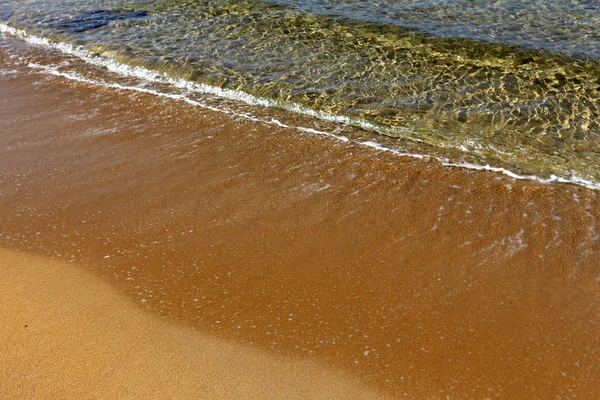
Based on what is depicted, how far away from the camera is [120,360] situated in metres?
3.47

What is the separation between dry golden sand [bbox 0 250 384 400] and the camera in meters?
3.28

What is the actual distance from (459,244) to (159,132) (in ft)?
11.7

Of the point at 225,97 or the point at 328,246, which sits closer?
the point at 328,246

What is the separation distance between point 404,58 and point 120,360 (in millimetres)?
6569

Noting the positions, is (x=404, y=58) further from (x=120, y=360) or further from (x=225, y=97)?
(x=120, y=360)

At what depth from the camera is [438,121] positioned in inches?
266

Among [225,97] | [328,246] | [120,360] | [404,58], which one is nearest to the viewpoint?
[120,360]

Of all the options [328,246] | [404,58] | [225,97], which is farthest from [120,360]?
[404,58]

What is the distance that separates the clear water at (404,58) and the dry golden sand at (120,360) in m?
3.44

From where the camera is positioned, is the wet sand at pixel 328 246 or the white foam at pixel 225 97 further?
the white foam at pixel 225 97

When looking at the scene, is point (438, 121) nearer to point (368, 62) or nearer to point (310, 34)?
point (368, 62)

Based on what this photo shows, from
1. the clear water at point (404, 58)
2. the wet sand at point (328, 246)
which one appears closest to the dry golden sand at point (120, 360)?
the wet sand at point (328, 246)

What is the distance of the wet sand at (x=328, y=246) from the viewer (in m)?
3.56

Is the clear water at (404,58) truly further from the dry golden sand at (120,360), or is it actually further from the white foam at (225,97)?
the dry golden sand at (120,360)
